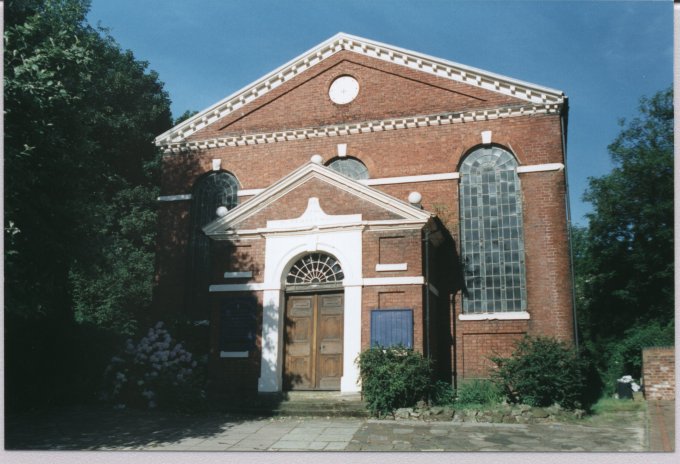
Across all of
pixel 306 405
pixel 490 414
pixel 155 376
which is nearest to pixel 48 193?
pixel 155 376

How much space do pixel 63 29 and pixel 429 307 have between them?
8.78 metres

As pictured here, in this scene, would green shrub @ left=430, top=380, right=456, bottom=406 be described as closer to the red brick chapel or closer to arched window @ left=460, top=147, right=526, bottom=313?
the red brick chapel

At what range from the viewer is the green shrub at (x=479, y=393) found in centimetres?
1295

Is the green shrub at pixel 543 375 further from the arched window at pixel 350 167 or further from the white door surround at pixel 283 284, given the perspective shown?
the arched window at pixel 350 167

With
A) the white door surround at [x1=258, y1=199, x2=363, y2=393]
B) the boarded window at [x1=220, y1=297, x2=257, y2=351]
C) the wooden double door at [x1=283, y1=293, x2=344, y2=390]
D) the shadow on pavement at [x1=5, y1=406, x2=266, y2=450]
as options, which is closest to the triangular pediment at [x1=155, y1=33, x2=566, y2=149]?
the white door surround at [x1=258, y1=199, x2=363, y2=393]

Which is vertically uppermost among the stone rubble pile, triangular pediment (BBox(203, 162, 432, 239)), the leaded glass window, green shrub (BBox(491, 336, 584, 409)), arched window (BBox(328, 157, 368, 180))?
arched window (BBox(328, 157, 368, 180))

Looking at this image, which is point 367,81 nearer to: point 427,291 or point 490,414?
point 427,291

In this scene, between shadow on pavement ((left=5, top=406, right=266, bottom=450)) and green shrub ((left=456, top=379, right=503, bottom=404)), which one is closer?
shadow on pavement ((left=5, top=406, right=266, bottom=450))

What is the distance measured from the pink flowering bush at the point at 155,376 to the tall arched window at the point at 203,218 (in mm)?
2551

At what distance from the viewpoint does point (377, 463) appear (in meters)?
8.01

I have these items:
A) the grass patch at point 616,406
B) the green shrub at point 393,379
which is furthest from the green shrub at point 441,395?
the grass patch at point 616,406

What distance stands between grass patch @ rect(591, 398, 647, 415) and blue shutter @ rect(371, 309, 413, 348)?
407cm

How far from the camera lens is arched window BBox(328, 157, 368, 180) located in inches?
655

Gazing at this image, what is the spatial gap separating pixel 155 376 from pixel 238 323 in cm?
213
